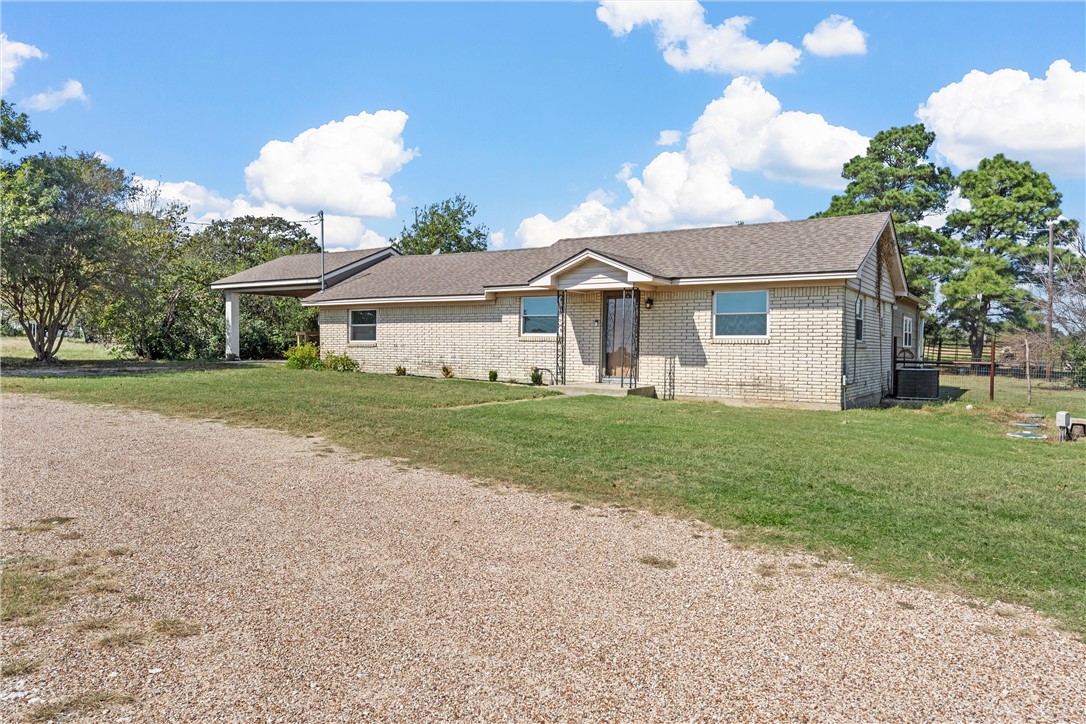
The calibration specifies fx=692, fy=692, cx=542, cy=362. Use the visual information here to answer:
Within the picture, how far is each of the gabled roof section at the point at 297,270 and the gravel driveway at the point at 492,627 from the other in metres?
20.1

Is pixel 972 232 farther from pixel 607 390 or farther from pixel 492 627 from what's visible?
pixel 492 627

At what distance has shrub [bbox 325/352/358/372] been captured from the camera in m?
21.5

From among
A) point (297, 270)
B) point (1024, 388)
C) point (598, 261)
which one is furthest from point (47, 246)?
point (1024, 388)

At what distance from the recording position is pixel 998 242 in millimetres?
32938

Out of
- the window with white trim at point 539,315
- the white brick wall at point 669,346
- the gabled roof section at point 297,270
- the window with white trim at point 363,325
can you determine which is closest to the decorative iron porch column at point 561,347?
the white brick wall at point 669,346

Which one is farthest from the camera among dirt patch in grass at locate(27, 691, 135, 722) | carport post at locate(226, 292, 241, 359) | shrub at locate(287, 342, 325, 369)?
carport post at locate(226, 292, 241, 359)

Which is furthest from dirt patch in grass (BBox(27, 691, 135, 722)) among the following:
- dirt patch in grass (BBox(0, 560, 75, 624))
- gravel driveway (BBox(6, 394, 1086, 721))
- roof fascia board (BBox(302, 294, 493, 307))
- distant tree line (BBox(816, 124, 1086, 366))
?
distant tree line (BBox(816, 124, 1086, 366))

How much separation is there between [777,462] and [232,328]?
23868 millimetres

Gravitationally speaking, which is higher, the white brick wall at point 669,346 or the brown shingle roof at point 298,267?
the brown shingle roof at point 298,267

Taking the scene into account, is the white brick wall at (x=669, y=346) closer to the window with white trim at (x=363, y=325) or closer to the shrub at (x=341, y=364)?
the window with white trim at (x=363, y=325)

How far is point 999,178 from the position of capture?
33.4 m

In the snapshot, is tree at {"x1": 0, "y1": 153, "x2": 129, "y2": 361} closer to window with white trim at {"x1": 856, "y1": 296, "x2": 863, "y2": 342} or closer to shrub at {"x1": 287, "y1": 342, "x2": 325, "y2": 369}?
shrub at {"x1": 287, "y1": 342, "x2": 325, "y2": 369}

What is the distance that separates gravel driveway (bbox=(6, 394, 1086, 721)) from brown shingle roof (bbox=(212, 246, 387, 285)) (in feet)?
67.2

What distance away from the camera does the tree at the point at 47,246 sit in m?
19.7
